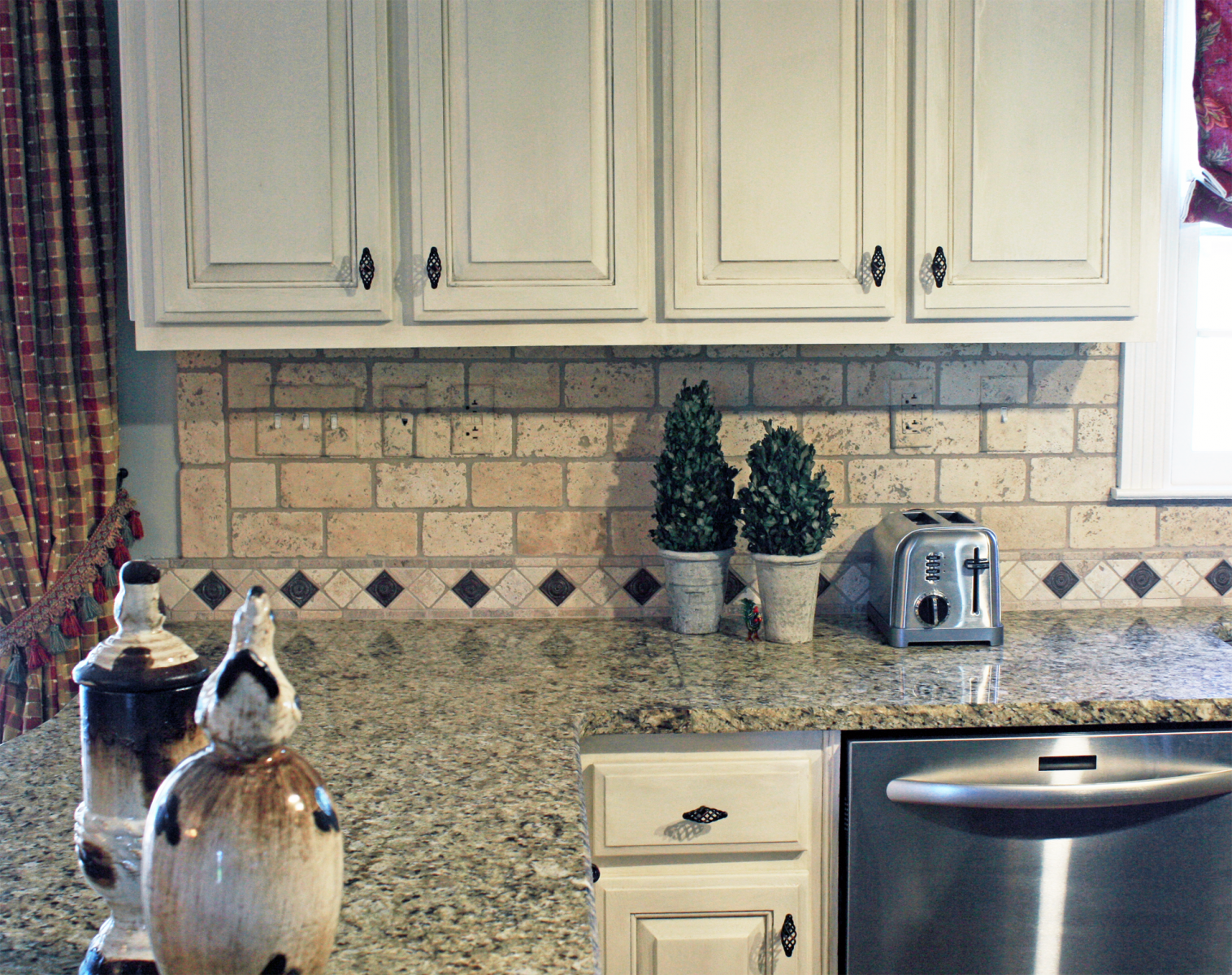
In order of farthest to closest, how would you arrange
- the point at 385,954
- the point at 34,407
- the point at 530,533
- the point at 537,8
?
the point at 530,533
the point at 34,407
the point at 537,8
the point at 385,954

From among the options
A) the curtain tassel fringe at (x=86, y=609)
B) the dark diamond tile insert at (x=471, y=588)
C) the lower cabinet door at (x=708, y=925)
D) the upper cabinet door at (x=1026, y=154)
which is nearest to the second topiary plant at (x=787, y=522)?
the upper cabinet door at (x=1026, y=154)

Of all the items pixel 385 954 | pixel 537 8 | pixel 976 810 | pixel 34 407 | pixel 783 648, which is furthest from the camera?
pixel 34 407

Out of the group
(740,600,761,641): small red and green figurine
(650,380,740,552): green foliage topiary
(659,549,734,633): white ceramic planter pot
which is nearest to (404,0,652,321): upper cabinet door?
(650,380,740,552): green foliage topiary

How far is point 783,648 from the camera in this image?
1862mm

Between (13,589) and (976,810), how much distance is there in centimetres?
185

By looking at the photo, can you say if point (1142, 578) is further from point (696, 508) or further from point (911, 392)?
point (696, 508)

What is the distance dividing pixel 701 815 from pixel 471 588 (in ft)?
2.63

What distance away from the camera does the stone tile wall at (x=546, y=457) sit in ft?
6.96

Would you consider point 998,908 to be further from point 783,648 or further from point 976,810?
point 783,648

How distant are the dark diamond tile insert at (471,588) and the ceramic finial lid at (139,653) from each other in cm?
139

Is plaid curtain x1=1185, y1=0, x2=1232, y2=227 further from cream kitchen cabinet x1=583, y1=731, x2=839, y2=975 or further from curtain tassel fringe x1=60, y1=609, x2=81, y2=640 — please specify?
curtain tassel fringe x1=60, y1=609, x2=81, y2=640

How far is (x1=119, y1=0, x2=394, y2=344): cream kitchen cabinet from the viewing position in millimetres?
1700

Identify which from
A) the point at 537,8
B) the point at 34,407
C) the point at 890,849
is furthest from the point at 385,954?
the point at 34,407

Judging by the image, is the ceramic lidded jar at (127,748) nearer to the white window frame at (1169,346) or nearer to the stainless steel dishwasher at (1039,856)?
the stainless steel dishwasher at (1039,856)
